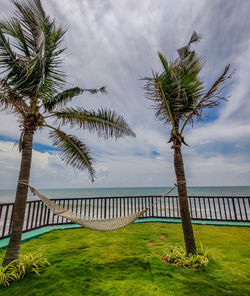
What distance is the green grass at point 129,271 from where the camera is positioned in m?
1.49

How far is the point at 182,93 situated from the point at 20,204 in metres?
2.90

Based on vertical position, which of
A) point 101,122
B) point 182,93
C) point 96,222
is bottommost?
point 96,222

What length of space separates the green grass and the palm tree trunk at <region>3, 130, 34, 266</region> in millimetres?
345

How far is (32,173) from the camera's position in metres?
2.10

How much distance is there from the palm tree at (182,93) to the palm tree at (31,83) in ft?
3.36

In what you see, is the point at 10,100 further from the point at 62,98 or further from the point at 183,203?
the point at 183,203

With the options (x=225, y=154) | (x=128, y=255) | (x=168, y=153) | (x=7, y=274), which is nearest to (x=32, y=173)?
(x=7, y=274)

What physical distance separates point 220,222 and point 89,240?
3882 mm

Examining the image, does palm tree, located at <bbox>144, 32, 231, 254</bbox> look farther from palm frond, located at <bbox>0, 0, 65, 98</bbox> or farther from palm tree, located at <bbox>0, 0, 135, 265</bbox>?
palm frond, located at <bbox>0, 0, 65, 98</bbox>

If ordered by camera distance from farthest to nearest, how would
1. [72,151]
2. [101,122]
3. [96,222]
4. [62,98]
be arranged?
[72,151]
[101,122]
[62,98]
[96,222]

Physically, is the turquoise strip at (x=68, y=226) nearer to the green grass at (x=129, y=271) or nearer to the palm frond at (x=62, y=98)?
the green grass at (x=129, y=271)

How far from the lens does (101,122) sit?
2758 mm

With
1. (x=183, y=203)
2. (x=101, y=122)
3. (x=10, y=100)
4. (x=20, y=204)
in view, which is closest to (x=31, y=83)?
(x=10, y=100)

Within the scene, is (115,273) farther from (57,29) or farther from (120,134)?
(57,29)
